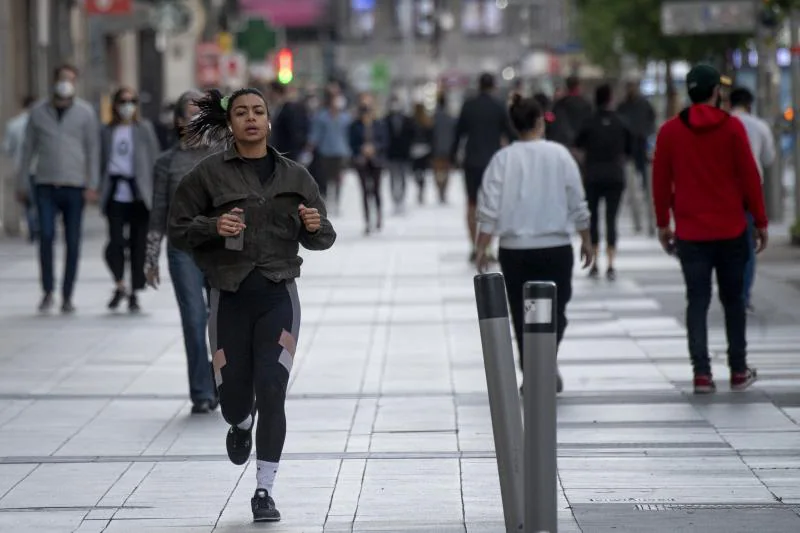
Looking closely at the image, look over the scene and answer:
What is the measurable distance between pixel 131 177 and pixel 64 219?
0.92 m

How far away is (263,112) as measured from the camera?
320 inches

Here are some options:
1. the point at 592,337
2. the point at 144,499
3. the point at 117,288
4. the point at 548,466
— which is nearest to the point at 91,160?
the point at 117,288

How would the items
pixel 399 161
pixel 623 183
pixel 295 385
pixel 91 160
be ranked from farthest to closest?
pixel 399 161, pixel 623 183, pixel 91 160, pixel 295 385

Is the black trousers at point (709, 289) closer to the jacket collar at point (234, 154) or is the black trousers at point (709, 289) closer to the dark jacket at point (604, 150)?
the jacket collar at point (234, 154)

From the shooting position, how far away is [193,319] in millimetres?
11336

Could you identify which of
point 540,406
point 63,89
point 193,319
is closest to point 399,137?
point 63,89

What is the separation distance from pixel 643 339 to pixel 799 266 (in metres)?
6.11

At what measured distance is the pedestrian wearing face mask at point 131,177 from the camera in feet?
53.3

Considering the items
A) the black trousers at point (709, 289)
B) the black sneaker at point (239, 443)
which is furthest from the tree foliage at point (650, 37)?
the black sneaker at point (239, 443)

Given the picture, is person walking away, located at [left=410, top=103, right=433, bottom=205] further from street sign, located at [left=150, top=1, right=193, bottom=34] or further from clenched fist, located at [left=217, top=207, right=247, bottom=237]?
clenched fist, located at [left=217, top=207, right=247, bottom=237]

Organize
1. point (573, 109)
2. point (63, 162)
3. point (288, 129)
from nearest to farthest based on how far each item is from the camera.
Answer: point (63, 162) → point (573, 109) → point (288, 129)

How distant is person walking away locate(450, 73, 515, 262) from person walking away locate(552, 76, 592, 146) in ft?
2.02

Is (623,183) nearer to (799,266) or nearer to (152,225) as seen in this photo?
(799,266)

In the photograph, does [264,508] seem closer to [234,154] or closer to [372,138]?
[234,154]
